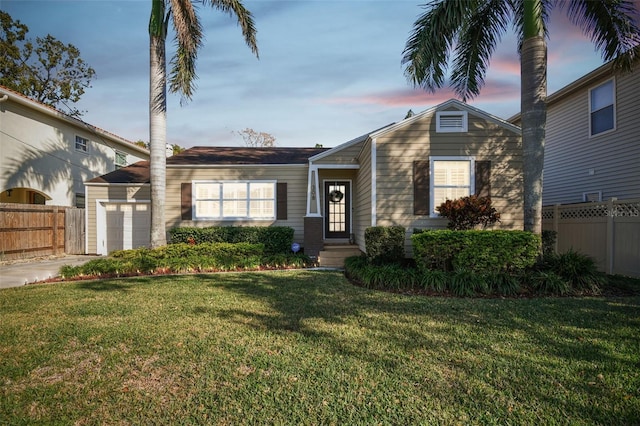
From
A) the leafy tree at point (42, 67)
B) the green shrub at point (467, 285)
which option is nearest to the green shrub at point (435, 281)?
the green shrub at point (467, 285)

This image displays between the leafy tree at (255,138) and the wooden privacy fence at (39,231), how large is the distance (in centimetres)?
1930

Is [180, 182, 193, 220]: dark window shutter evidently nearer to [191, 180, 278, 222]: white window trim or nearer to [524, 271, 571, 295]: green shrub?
[191, 180, 278, 222]: white window trim

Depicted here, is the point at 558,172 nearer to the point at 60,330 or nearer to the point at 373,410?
the point at 373,410

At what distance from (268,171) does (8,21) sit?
1848 cm

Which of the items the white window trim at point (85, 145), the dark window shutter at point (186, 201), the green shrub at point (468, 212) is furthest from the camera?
the white window trim at point (85, 145)

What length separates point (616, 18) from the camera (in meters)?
7.16

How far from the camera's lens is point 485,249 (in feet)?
21.5

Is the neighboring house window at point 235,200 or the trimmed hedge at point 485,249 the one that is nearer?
the trimmed hedge at point 485,249

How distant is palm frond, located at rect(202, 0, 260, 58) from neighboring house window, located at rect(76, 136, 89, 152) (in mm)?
9120

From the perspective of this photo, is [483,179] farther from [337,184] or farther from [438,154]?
[337,184]

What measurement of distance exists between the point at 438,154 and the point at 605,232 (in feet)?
14.1

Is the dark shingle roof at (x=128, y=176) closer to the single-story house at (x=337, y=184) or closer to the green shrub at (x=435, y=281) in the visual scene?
the single-story house at (x=337, y=184)

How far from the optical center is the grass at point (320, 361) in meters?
2.40

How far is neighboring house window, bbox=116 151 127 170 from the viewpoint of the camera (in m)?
17.3
